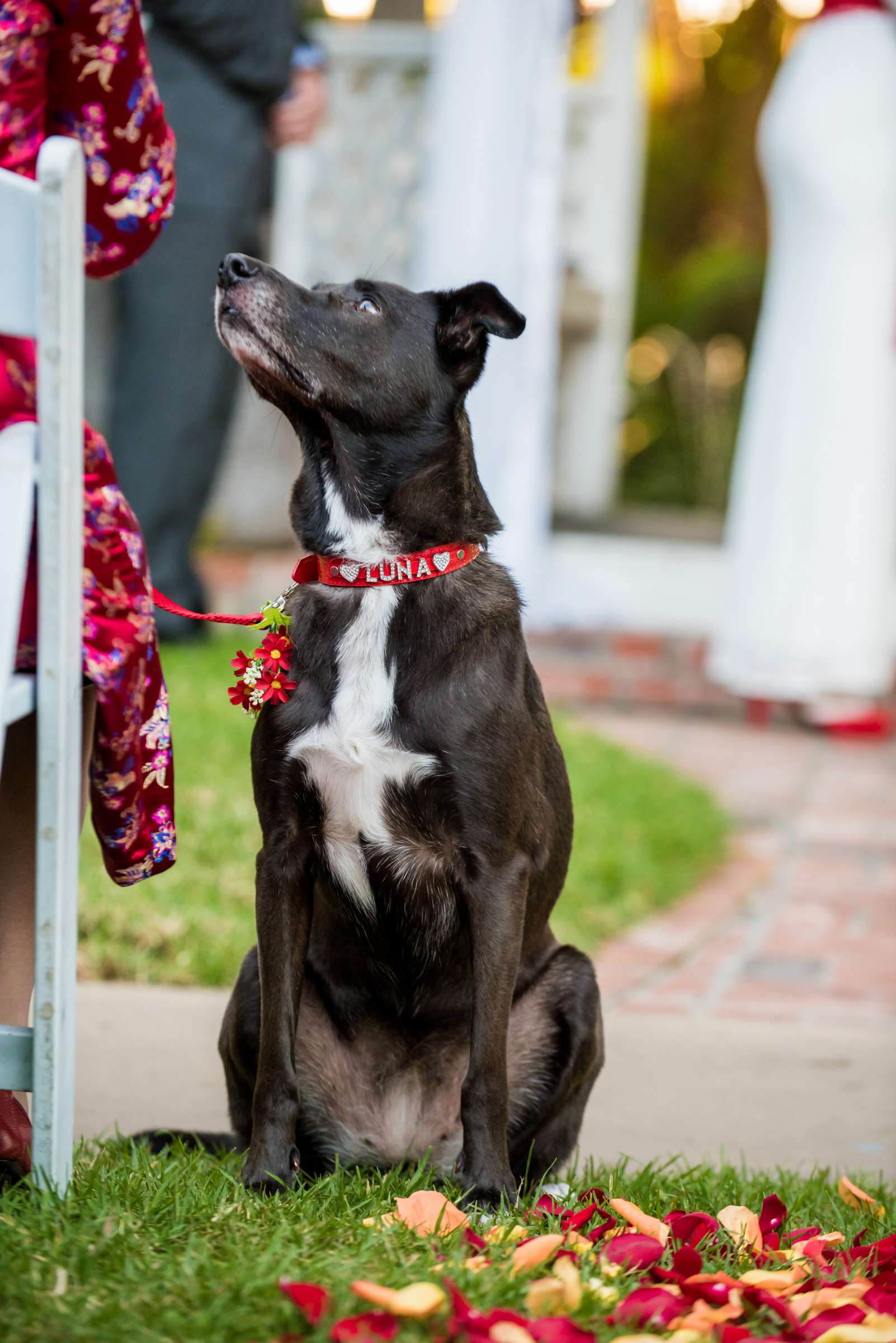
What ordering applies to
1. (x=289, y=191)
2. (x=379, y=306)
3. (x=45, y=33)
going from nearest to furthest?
(x=45, y=33) < (x=379, y=306) < (x=289, y=191)

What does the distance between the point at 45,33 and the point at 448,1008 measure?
153 cm

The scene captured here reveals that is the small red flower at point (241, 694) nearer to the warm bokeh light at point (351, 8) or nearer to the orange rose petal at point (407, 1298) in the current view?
the orange rose petal at point (407, 1298)

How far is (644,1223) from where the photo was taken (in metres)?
2.06

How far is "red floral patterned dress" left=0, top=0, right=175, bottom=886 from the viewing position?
2.02 metres

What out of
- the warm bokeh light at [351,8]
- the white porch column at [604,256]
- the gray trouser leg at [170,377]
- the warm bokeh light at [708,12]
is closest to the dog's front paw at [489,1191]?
the gray trouser leg at [170,377]

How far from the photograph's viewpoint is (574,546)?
803cm

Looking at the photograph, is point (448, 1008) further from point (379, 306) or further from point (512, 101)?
point (512, 101)

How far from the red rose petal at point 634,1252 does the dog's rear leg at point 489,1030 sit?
0.30 m

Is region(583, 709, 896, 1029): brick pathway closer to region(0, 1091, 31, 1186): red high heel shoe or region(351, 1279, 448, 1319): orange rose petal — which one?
region(0, 1091, 31, 1186): red high heel shoe

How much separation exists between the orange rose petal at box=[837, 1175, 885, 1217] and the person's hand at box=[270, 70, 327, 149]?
15.7ft

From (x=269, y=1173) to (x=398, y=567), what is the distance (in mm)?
892

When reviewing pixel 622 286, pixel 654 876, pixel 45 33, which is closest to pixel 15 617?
pixel 45 33

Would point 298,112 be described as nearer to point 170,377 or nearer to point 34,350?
point 170,377

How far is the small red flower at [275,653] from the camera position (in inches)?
89.0
